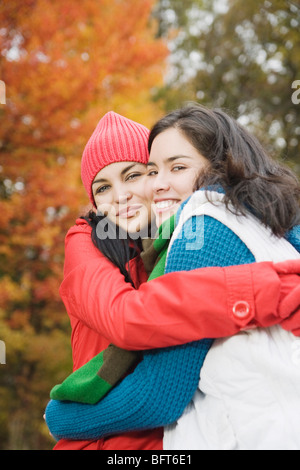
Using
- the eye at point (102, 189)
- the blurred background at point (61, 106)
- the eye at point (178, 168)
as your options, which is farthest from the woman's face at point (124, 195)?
the blurred background at point (61, 106)

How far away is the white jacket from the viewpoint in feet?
4.44

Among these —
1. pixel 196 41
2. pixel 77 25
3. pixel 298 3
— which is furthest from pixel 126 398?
pixel 196 41

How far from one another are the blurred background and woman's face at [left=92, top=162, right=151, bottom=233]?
256cm

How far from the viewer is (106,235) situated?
2.14 metres

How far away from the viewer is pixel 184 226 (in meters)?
1.61

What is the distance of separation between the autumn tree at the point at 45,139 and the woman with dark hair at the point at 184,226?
172 inches

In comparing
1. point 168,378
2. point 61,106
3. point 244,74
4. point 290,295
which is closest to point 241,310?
point 290,295

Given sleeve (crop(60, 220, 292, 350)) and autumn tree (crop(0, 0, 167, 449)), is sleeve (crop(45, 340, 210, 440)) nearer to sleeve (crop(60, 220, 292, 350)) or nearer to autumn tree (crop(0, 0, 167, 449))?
sleeve (crop(60, 220, 292, 350))

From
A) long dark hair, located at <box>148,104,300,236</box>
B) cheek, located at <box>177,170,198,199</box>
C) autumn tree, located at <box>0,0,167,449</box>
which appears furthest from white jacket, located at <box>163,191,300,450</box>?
autumn tree, located at <box>0,0,167,449</box>

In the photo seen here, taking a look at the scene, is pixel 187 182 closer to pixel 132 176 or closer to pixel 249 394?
pixel 132 176

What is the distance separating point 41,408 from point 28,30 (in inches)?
232

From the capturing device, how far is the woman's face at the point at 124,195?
2.26m
